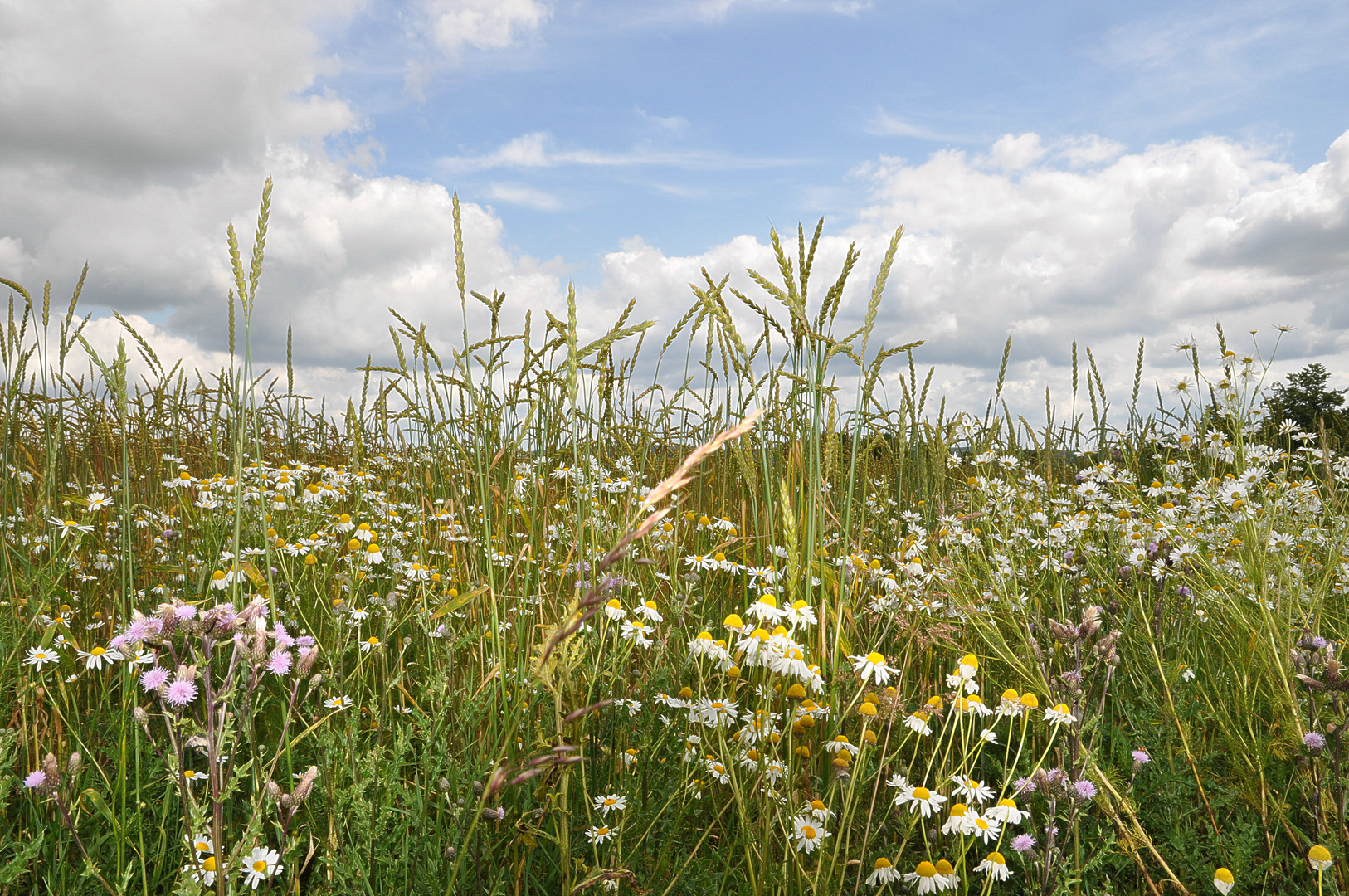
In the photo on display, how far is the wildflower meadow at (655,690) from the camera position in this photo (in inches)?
60.9

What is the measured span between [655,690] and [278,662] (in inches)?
38.2

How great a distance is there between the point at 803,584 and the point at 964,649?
816 millimetres

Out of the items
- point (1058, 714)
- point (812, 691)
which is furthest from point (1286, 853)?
point (812, 691)

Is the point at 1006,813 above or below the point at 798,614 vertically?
below

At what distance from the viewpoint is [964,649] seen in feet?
8.73

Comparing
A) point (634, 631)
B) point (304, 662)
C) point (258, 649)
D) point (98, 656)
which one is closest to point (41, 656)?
point (98, 656)

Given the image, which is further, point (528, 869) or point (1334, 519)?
point (1334, 519)

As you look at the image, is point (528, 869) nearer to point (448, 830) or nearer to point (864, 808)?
point (448, 830)

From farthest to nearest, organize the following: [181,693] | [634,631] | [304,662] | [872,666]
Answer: [634,631] < [872,666] < [304,662] < [181,693]

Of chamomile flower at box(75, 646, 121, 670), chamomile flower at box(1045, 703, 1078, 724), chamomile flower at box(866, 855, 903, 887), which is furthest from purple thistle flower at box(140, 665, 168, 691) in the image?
chamomile flower at box(1045, 703, 1078, 724)

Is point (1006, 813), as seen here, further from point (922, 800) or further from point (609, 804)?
point (609, 804)

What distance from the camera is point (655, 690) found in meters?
2.06

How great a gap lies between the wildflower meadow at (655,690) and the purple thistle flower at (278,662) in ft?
0.03

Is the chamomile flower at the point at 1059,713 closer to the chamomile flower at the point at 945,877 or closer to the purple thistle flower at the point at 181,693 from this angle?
the chamomile flower at the point at 945,877
